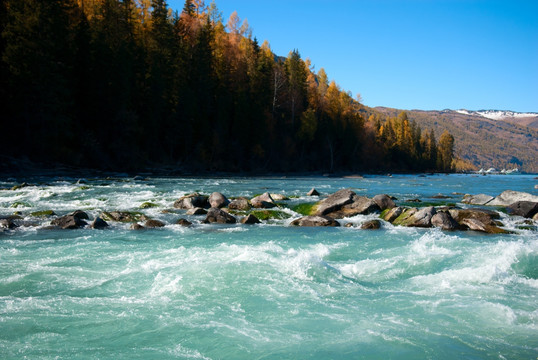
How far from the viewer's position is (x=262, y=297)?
5898 mm

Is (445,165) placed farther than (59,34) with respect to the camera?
Yes

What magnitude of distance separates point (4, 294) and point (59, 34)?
31.1m

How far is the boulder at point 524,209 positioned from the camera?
46.6 ft

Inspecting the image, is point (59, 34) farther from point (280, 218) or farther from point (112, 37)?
point (280, 218)

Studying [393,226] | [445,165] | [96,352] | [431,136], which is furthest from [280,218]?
[445,165]

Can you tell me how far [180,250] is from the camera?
8547mm

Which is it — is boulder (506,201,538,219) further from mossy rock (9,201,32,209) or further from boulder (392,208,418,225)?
mossy rock (9,201,32,209)

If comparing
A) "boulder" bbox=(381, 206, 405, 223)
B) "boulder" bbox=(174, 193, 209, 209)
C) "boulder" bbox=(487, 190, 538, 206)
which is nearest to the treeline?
"boulder" bbox=(174, 193, 209, 209)

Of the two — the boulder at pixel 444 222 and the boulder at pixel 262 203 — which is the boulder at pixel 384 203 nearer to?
the boulder at pixel 444 222

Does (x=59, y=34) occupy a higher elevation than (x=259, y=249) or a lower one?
higher

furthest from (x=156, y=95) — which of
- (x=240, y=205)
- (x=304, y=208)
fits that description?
(x=304, y=208)

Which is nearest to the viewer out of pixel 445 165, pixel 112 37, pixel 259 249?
pixel 259 249

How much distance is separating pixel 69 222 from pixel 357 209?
10.6 m

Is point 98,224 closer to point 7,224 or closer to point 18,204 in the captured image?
point 7,224
